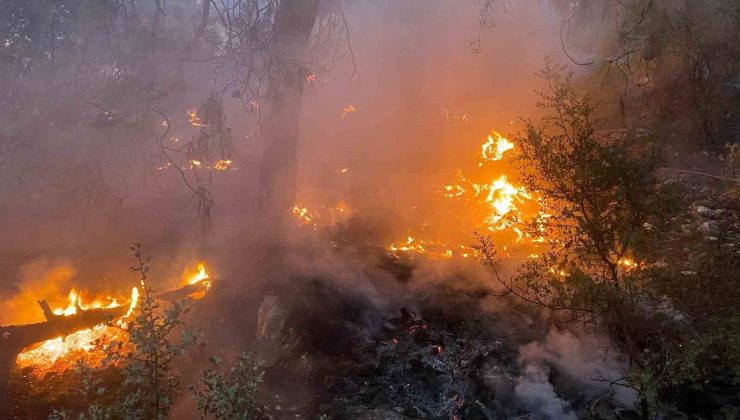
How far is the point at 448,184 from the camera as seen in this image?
25.6 ft

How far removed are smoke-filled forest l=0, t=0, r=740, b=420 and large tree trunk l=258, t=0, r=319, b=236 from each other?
0.03 meters

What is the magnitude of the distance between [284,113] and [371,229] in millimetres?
2076

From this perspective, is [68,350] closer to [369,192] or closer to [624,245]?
[369,192]

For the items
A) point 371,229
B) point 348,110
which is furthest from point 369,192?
point 348,110

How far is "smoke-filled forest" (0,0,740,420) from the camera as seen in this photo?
3020mm

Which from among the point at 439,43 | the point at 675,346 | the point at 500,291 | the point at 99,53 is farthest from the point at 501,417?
the point at 439,43

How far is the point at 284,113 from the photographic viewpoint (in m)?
6.23

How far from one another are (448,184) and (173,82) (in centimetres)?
649

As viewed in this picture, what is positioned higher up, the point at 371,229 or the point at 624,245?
the point at 371,229

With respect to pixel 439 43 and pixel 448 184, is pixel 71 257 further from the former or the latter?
pixel 439 43

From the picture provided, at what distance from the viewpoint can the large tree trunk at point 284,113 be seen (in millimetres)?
5688

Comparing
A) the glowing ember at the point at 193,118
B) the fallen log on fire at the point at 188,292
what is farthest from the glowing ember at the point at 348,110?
the fallen log on fire at the point at 188,292

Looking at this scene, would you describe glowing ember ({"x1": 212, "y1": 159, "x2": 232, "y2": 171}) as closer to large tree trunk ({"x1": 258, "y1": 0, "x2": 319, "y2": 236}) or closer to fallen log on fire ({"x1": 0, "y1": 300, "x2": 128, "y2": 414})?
large tree trunk ({"x1": 258, "y1": 0, "x2": 319, "y2": 236})

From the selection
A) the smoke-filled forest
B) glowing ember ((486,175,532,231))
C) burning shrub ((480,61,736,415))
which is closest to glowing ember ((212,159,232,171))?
the smoke-filled forest
